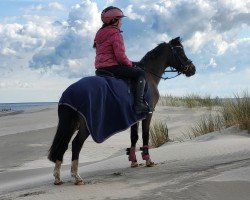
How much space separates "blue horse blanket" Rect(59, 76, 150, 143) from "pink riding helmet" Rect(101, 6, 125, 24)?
908mm

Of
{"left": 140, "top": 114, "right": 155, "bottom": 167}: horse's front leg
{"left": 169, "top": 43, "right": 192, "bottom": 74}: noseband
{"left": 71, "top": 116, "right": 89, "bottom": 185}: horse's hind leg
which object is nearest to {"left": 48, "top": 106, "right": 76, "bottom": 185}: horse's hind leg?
{"left": 71, "top": 116, "right": 89, "bottom": 185}: horse's hind leg

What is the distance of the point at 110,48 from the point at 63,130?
1432 millimetres

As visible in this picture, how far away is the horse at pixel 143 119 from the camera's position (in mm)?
6168


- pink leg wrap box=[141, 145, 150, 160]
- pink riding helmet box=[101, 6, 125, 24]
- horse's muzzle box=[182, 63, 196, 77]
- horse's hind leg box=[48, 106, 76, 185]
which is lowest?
pink leg wrap box=[141, 145, 150, 160]

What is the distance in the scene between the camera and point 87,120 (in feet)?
19.9

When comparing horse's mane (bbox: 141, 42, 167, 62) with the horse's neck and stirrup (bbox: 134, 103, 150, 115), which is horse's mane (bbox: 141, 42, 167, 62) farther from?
stirrup (bbox: 134, 103, 150, 115)

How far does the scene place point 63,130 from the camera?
6.15 m

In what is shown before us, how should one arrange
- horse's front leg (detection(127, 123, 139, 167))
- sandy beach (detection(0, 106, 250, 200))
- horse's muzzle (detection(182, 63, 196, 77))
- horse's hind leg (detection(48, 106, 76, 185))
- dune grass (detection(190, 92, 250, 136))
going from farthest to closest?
dune grass (detection(190, 92, 250, 136)) → horse's muzzle (detection(182, 63, 196, 77)) → horse's front leg (detection(127, 123, 139, 167)) → horse's hind leg (detection(48, 106, 76, 185)) → sandy beach (detection(0, 106, 250, 200))

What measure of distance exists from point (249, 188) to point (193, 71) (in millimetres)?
3679

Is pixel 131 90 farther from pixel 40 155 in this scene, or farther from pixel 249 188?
pixel 40 155

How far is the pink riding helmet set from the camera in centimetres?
687

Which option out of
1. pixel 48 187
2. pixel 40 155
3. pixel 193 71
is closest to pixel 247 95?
pixel 193 71

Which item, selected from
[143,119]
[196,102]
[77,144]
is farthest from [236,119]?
[196,102]

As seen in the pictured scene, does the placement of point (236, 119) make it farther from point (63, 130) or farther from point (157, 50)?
point (63, 130)
